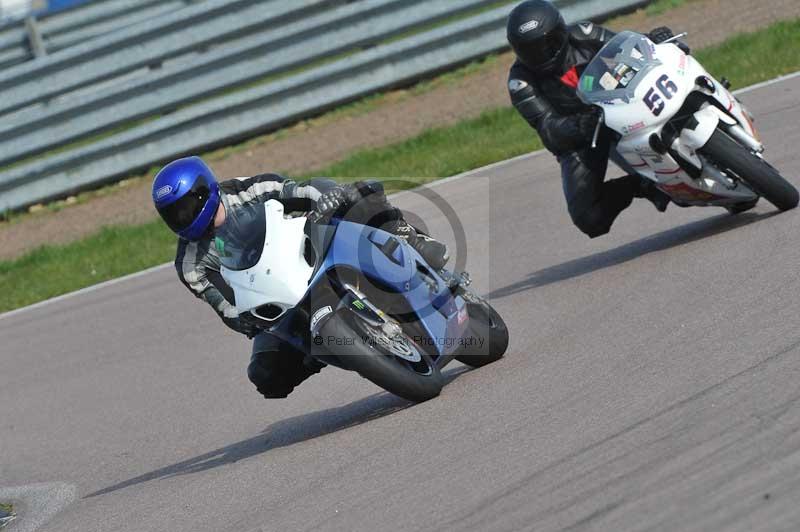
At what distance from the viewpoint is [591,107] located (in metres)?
7.96

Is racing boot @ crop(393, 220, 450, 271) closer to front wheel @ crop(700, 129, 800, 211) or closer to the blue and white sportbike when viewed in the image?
the blue and white sportbike

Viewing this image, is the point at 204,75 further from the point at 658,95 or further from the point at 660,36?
the point at 658,95

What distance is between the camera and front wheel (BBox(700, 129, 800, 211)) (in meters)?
7.25

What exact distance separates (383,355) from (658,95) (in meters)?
2.74

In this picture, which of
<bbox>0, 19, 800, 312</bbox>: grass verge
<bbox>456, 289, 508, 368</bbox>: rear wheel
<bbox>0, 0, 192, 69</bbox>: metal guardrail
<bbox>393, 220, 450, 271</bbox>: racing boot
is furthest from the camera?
<bbox>0, 0, 192, 69</bbox>: metal guardrail

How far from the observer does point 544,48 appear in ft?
26.5

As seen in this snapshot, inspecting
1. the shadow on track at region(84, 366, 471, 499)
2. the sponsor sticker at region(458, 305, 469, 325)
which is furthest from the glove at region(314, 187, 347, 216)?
the shadow on track at region(84, 366, 471, 499)

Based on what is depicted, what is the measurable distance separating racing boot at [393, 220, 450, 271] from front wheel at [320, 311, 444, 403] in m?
0.50

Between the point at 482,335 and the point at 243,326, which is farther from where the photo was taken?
the point at 482,335

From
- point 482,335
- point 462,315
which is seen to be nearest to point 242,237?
point 462,315

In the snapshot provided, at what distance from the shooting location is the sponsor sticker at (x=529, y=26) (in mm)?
7988

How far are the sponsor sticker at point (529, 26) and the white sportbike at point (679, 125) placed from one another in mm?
456

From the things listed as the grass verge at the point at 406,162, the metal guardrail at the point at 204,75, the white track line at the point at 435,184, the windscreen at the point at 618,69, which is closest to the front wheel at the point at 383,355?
the windscreen at the point at 618,69

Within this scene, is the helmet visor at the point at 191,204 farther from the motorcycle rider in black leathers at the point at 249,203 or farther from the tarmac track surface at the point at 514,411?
the tarmac track surface at the point at 514,411
